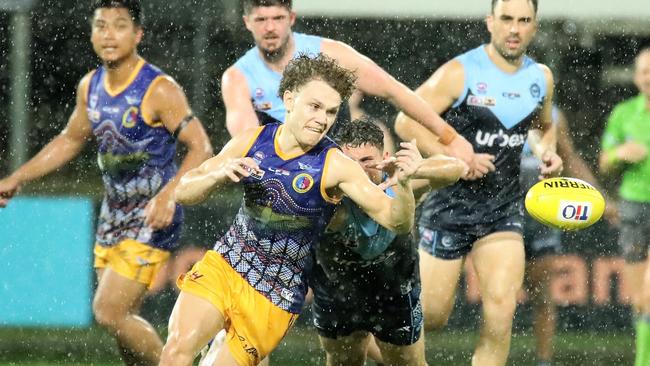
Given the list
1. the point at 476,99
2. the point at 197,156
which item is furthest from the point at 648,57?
the point at 197,156

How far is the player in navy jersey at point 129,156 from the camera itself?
7.95m

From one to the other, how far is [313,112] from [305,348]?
428 cm

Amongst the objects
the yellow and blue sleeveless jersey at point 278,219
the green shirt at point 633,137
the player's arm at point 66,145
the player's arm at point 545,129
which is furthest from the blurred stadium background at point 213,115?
the yellow and blue sleeveless jersey at point 278,219

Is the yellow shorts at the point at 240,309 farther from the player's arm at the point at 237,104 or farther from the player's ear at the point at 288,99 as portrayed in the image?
the player's arm at the point at 237,104

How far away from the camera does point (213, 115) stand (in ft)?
38.8

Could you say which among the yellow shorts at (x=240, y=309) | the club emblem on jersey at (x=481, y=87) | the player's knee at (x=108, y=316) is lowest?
the player's knee at (x=108, y=316)

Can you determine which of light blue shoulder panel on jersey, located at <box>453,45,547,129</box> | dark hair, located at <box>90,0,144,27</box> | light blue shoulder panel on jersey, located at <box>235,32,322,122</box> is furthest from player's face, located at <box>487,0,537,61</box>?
dark hair, located at <box>90,0,144,27</box>

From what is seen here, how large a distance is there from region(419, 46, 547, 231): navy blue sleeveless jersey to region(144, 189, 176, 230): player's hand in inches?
61.0

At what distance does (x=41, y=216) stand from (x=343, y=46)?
3.71 metres

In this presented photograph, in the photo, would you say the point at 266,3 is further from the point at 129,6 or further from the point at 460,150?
the point at 460,150

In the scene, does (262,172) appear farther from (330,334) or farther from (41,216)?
(41,216)

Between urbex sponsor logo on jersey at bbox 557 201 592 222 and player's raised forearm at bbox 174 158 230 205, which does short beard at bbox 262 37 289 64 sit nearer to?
player's raised forearm at bbox 174 158 230 205

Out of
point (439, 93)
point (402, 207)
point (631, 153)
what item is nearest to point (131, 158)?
point (439, 93)

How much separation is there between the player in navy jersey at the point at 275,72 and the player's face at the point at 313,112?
109 centimetres
